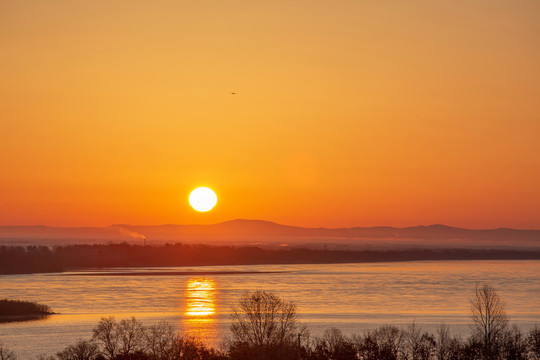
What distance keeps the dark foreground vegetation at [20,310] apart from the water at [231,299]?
1965mm

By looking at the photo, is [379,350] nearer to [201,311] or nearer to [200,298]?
[201,311]

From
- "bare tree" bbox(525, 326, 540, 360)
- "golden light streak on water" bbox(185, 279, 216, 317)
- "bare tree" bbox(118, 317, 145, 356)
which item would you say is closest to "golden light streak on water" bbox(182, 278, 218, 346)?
"golden light streak on water" bbox(185, 279, 216, 317)

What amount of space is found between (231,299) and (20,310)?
20.4 meters

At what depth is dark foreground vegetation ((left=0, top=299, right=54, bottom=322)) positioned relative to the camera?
212ft

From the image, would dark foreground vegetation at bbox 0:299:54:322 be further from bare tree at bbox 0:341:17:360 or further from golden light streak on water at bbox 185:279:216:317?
bare tree at bbox 0:341:17:360

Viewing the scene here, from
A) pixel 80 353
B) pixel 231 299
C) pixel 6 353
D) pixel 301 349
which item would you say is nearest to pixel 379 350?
pixel 301 349

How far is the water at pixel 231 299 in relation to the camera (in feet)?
183

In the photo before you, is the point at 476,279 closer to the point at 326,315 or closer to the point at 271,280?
the point at 271,280

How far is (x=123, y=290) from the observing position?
87562mm

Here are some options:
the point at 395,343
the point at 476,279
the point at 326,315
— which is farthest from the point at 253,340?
the point at 476,279

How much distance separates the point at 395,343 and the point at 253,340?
34.9 feet

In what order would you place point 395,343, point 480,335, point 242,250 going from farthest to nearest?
point 242,250, point 395,343, point 480,335

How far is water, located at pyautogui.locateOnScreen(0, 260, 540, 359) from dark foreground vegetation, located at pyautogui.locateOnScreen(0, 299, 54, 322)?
197cm

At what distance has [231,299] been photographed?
7669 centimetres
